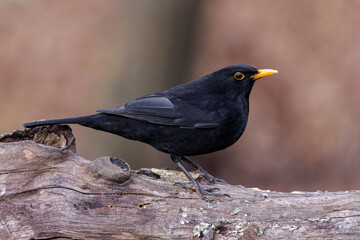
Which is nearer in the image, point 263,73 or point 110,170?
point 110,170

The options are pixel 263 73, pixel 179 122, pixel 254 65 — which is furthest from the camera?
pixel 254 65

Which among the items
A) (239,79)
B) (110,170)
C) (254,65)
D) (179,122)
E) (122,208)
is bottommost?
(122,208)

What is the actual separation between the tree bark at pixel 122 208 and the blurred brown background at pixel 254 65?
3601 mm

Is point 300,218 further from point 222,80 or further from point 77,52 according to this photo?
point 77,52

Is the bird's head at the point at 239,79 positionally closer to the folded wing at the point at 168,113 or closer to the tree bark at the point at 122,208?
the folded wing at the point at 168,113

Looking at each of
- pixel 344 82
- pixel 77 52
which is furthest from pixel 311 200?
pixel 77 52

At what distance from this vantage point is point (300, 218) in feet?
13.3

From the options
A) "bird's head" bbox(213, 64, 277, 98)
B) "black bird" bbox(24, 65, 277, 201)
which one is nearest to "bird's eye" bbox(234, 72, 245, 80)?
"bird's head" bbox(213, 64, 277, 98)

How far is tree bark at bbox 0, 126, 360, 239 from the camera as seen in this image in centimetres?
394

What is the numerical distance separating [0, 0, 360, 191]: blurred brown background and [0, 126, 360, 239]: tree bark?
3.60 meters

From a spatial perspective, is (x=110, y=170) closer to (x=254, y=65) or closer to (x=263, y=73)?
(x=263, y=73)

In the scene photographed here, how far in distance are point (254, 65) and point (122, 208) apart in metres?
6.58

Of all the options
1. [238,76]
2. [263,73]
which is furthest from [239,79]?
[263,73]

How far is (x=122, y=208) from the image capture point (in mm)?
4016
